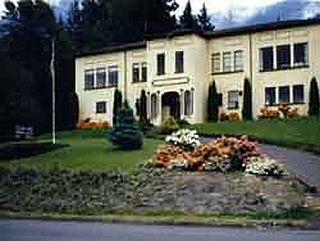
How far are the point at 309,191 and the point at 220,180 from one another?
3.52m

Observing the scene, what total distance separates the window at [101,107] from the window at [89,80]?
1.89m

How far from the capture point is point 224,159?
33375 mm

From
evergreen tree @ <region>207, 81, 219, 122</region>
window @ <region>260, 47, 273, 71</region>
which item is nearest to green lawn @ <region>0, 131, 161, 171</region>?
evergreen tree @ <region>207, 81, 219, 122</region>

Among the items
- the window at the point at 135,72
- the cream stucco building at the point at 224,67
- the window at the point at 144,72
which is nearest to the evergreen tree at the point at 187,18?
the window at the point at 135,72

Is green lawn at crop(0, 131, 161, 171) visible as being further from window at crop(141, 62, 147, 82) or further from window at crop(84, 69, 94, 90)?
window at crop(84, 69, 94, 90)

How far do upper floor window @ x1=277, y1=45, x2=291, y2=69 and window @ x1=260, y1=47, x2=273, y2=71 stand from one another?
68 centimetres

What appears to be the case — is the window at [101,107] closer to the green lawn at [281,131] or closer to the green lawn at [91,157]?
the green lawn at [281,131]

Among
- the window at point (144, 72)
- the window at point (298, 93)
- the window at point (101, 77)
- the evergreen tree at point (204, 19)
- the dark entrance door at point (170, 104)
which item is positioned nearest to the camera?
the window at point (298, 93)

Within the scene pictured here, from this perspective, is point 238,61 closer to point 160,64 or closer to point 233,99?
point 233,99

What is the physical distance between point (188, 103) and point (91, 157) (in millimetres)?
27141

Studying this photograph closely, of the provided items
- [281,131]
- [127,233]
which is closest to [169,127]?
[281,131]

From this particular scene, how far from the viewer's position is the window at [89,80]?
76.2 m

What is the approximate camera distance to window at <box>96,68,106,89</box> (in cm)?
7500

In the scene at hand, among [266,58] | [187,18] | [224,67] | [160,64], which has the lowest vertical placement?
[224,67]
